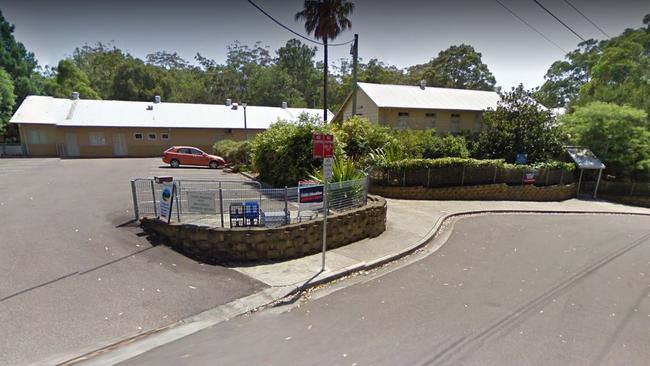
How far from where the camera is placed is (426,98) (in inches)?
1103

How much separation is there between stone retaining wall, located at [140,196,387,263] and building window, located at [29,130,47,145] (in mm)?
25897

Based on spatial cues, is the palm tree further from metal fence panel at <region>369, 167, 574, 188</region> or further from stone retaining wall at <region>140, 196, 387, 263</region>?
stone retaining wall at <region>140, 196, 387, 263</region>

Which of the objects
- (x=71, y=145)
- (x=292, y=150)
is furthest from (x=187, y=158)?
(x=71, y=145)

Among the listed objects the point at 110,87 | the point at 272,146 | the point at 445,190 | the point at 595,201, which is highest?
the point at 110,87

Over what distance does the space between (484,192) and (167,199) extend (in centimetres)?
1469

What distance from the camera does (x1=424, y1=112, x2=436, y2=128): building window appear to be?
2702 centimetres

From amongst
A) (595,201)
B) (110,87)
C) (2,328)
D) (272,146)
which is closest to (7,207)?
(2,328)

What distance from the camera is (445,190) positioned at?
15.3 meters

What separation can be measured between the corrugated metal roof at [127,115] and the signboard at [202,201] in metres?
18.5

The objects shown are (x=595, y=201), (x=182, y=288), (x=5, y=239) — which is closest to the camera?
(x=182, y=288)

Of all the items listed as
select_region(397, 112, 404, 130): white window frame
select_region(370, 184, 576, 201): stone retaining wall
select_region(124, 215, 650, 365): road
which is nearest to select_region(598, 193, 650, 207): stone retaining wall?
select_region(370, 184, 576, 201): stone retaining wall

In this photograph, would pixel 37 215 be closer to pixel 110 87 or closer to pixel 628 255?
pixel 628 255

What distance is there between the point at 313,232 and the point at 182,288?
115 inches

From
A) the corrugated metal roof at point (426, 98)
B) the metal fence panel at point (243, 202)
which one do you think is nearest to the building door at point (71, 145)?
the metal fence panel at point (243, 202)
